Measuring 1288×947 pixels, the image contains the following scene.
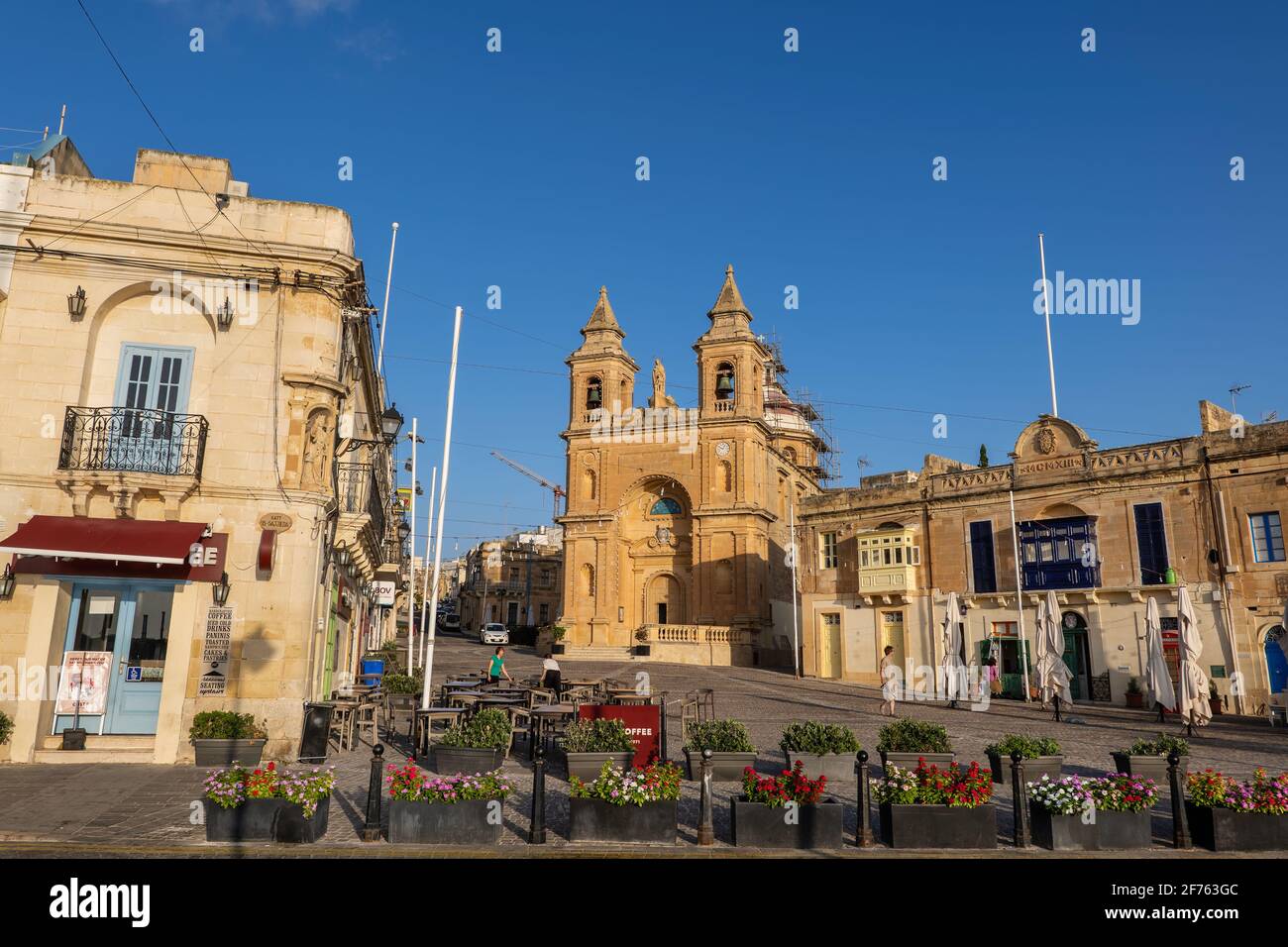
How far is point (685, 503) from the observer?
183 feet

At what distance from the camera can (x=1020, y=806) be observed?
9.22 metres

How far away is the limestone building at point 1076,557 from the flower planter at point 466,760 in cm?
2140

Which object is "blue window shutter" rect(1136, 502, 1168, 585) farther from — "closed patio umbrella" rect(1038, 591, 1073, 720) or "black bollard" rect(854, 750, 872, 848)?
"black bollard" rect(854, 750, 872, 848)

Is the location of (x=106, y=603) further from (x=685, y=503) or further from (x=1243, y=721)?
(x=685, y=503)

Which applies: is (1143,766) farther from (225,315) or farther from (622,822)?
(225,315)

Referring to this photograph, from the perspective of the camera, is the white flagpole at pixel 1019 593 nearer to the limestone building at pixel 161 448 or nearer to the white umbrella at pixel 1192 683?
the white umbrella at pixel 1192 683

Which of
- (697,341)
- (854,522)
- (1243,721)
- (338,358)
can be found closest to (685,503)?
(697,341)

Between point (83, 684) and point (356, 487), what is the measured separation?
287 inches

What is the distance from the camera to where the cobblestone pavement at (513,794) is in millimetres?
8461

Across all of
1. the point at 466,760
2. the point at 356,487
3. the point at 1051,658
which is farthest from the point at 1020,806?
Answer: the point at 356,487

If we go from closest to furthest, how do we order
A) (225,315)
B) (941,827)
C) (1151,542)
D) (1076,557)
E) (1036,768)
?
(941,827)
(1036,768)
(225,315)
(1151,542)
(1076,557)

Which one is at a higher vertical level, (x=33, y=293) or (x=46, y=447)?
(x=33, y=293)

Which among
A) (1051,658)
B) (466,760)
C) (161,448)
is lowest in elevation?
Answer: (466,760)
